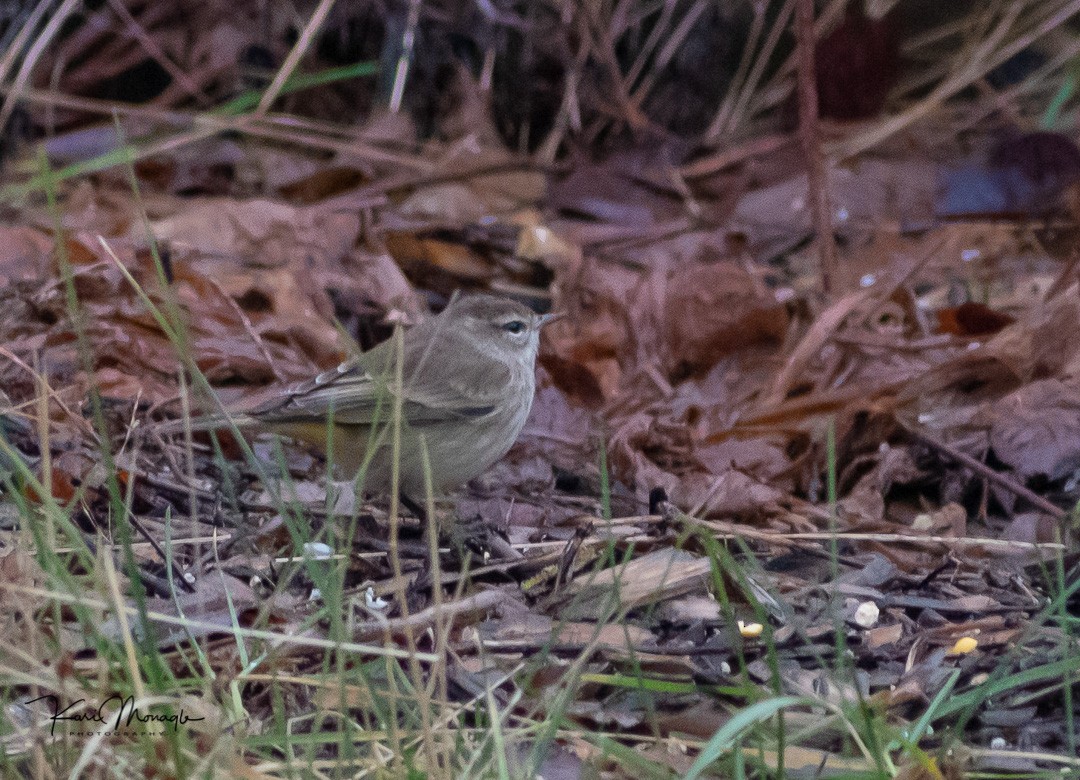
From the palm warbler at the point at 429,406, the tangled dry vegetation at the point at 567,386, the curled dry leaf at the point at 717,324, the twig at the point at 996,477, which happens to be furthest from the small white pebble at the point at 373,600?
the curled dry leaf at the point at 717,324

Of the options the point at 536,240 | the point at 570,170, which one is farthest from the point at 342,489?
the point at 570,170

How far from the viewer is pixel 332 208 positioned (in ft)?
23.4

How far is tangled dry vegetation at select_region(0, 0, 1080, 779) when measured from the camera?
283 cm

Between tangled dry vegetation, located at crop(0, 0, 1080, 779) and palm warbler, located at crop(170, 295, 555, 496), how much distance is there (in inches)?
6.3

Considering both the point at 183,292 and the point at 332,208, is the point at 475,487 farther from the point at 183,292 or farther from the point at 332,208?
the point at 332,208

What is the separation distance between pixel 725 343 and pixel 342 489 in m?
1.99

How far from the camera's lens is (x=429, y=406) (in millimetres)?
4770

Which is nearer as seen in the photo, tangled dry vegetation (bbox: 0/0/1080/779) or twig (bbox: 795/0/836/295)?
tangled dry vegetation (bbox: 0/0/1080/779)

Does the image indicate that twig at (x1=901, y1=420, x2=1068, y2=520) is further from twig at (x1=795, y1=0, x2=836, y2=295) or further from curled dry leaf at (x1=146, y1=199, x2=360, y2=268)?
curled dry leaf at (x1=146, y1=199, x2=360, y2=268)

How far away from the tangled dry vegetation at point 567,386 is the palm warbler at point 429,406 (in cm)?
16

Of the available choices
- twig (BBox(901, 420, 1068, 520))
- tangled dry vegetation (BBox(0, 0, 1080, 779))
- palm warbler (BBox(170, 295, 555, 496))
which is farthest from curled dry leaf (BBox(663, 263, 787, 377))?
twig (BBox(901, 420, 1068, 520))

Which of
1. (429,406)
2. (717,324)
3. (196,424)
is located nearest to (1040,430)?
(717,324)

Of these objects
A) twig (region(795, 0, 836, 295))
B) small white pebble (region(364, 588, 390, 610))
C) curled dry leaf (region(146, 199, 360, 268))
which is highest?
twig (region(795, 0, 836, 295))

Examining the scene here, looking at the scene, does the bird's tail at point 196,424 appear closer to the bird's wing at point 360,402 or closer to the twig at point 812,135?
the bird's wing at point 360,402
